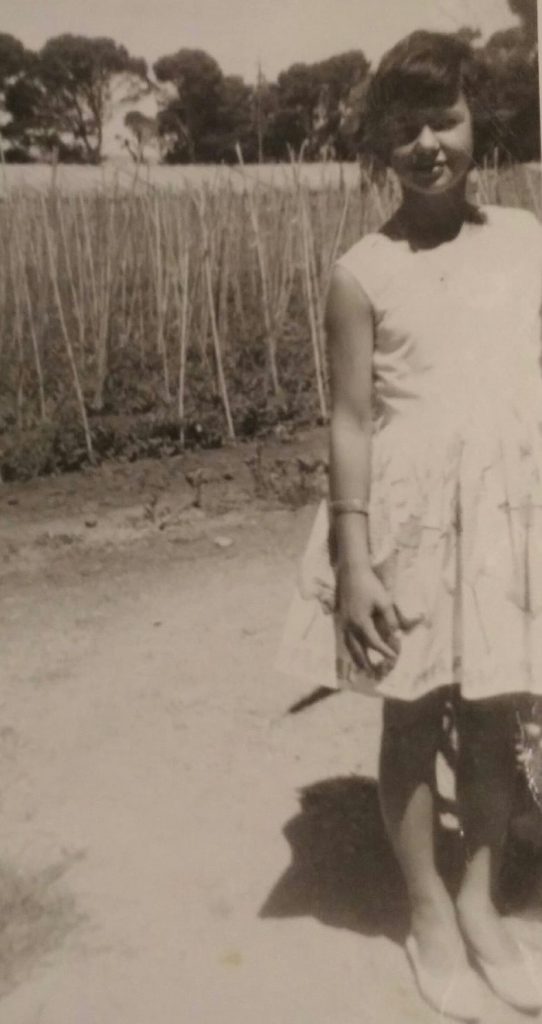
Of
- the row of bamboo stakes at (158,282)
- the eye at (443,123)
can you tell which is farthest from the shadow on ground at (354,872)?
the row of bamboo stakes at (158,282)

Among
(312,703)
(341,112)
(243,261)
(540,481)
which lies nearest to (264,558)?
(312,703)

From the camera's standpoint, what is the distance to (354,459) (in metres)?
0.79

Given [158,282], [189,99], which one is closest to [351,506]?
[189,99]

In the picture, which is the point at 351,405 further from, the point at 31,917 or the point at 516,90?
the point at 31,917

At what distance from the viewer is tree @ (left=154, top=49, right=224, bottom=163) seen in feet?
3.24

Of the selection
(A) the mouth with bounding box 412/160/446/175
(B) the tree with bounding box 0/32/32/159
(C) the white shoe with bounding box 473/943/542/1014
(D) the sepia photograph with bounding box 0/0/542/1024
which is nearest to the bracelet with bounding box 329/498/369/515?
(D) the sepia photograph with bounding box 0/0/542/1024

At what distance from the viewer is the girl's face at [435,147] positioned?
30.8 inches

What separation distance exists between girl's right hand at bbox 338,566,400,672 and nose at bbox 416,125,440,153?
→ 0.94 ft

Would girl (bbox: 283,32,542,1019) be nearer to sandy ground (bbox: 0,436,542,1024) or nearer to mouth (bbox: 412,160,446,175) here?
mouth (bbox: 412,160,446,175)

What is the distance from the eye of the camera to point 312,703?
51.0 inches

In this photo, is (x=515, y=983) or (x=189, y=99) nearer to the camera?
(x=515, y=983)

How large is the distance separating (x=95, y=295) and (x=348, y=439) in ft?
5.10

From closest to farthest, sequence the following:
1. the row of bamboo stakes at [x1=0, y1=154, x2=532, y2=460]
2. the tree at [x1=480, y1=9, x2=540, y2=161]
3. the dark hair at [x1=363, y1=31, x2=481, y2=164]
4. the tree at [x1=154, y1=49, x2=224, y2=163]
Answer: the dark hair at [x1=363, y1=31, x2=481, y2=164]
the tree at [x1=480, y1=9, x2=540, y2=161]
the tree at [x1=154, y1=49, x2=224, y2=163]
the row of bamboo stakes at [x1=0, y1=154, x2=532, y2=460]

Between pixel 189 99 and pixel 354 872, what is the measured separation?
714 millimetres
